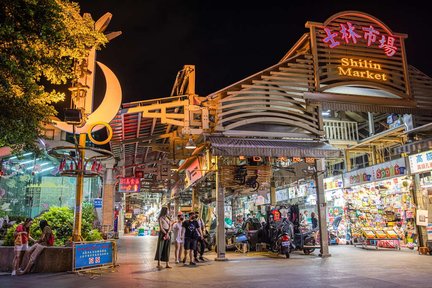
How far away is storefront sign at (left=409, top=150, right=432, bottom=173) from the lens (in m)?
13.5

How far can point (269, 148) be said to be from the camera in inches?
493

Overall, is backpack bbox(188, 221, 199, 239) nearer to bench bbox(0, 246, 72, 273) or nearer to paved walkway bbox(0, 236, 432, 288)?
paved walkway bbox(0, 236, 432, 288)

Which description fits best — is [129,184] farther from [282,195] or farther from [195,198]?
[282,195]

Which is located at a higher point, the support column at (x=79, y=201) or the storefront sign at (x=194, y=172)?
the storefront sign at (x=194, y=172)

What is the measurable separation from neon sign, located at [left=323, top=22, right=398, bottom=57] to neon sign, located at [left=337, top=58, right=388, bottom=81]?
28.7 inches

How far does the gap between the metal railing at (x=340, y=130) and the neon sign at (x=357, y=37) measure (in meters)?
5.38

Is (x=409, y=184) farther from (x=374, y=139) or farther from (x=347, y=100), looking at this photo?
(x=347, y=100)

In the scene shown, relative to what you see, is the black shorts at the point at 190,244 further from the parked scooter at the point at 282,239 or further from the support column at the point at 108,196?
the support column at the point at 108,196

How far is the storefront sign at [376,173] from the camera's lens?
15305mm

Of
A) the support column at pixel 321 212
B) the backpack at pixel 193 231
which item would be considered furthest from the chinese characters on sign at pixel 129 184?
the support column at pixel 321 212

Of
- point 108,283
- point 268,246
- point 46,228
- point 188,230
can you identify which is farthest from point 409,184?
point 46,228

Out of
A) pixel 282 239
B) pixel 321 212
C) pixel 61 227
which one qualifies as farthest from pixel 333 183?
pixel 61 227

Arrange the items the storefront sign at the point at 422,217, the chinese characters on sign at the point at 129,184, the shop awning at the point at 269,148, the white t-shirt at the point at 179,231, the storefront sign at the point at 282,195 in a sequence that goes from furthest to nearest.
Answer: the storefront sign at the point at 282,195 → the chinese characters on sign at the point at 129,184 → the storefront sign at the point at 422,217 → the white t-shirt at the point at 179,231 → the shop awning at the point at 269,148

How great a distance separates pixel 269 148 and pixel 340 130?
8294 mm
